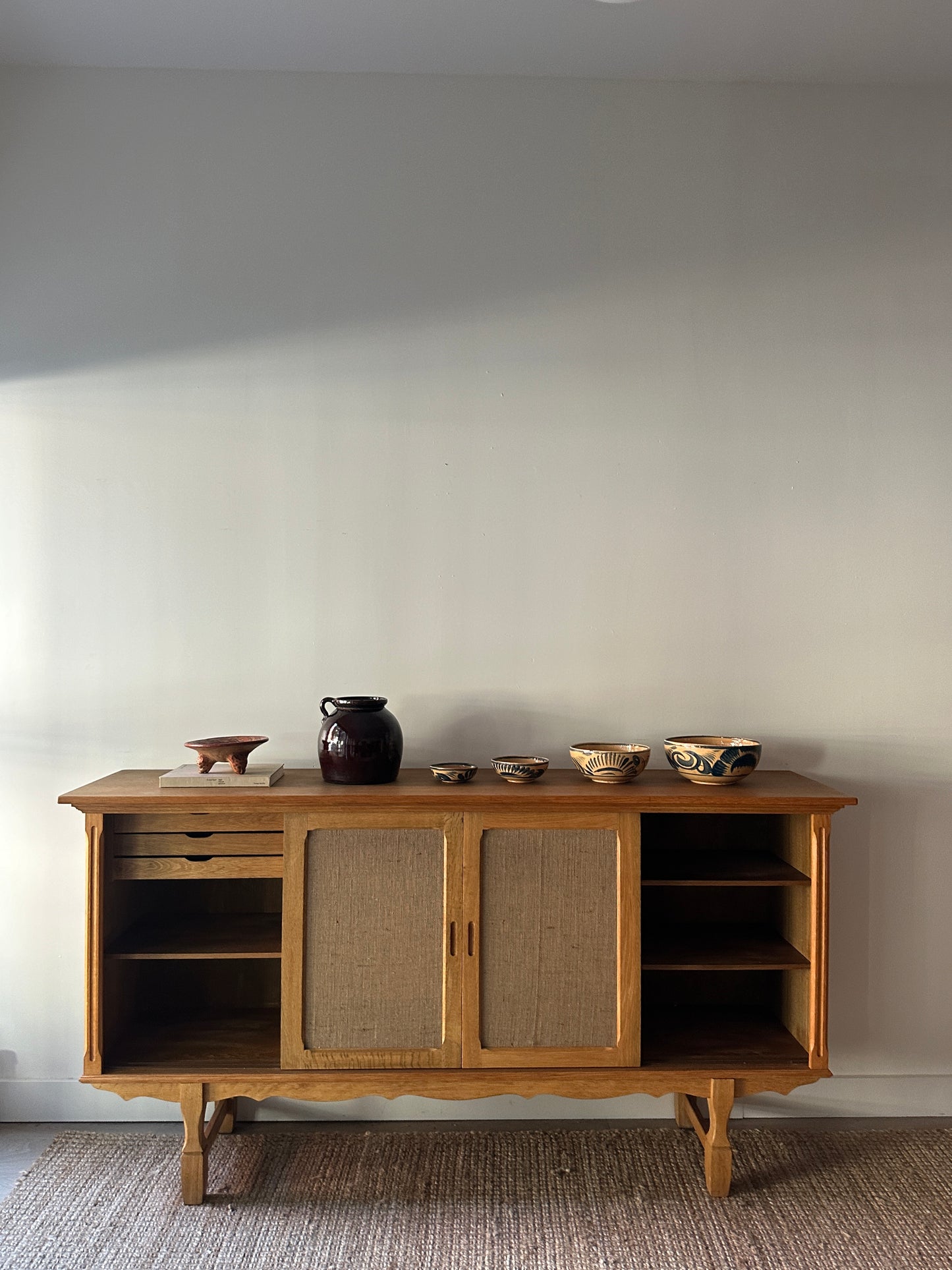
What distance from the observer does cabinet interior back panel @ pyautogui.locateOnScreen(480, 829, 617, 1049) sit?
206 centimetres

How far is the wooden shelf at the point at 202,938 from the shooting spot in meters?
2.07

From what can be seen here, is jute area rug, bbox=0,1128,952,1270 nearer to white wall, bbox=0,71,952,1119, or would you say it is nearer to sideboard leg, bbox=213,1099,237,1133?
sideboard leg, bbox=213,1099,237,1133

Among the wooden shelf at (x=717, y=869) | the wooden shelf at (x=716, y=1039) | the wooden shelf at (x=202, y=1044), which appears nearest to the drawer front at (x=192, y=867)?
the wooden shelf at (x=202, y=1044)

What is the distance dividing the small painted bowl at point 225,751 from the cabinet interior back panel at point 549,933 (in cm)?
60

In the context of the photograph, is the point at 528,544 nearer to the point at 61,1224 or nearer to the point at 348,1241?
the point at 348,1241

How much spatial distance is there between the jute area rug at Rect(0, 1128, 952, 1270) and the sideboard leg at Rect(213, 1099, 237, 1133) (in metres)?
0.04

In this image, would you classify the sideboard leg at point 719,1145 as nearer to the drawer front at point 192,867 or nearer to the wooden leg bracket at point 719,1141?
the wooden leg bracket at point 719,1141

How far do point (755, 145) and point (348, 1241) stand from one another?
287 centimetres

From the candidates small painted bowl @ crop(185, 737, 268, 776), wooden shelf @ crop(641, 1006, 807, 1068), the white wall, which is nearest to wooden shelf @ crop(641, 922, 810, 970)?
wooden shelf @ crop(641, 1006, 807, 1068)

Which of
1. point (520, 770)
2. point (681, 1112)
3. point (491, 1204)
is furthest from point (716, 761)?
point (491, 1204)

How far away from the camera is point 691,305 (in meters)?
2.47

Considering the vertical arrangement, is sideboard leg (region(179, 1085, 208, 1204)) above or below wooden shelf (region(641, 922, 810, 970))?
below

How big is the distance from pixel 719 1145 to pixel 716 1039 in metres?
0.22

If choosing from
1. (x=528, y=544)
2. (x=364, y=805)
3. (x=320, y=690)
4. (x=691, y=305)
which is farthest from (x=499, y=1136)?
(x=691, y=305)
